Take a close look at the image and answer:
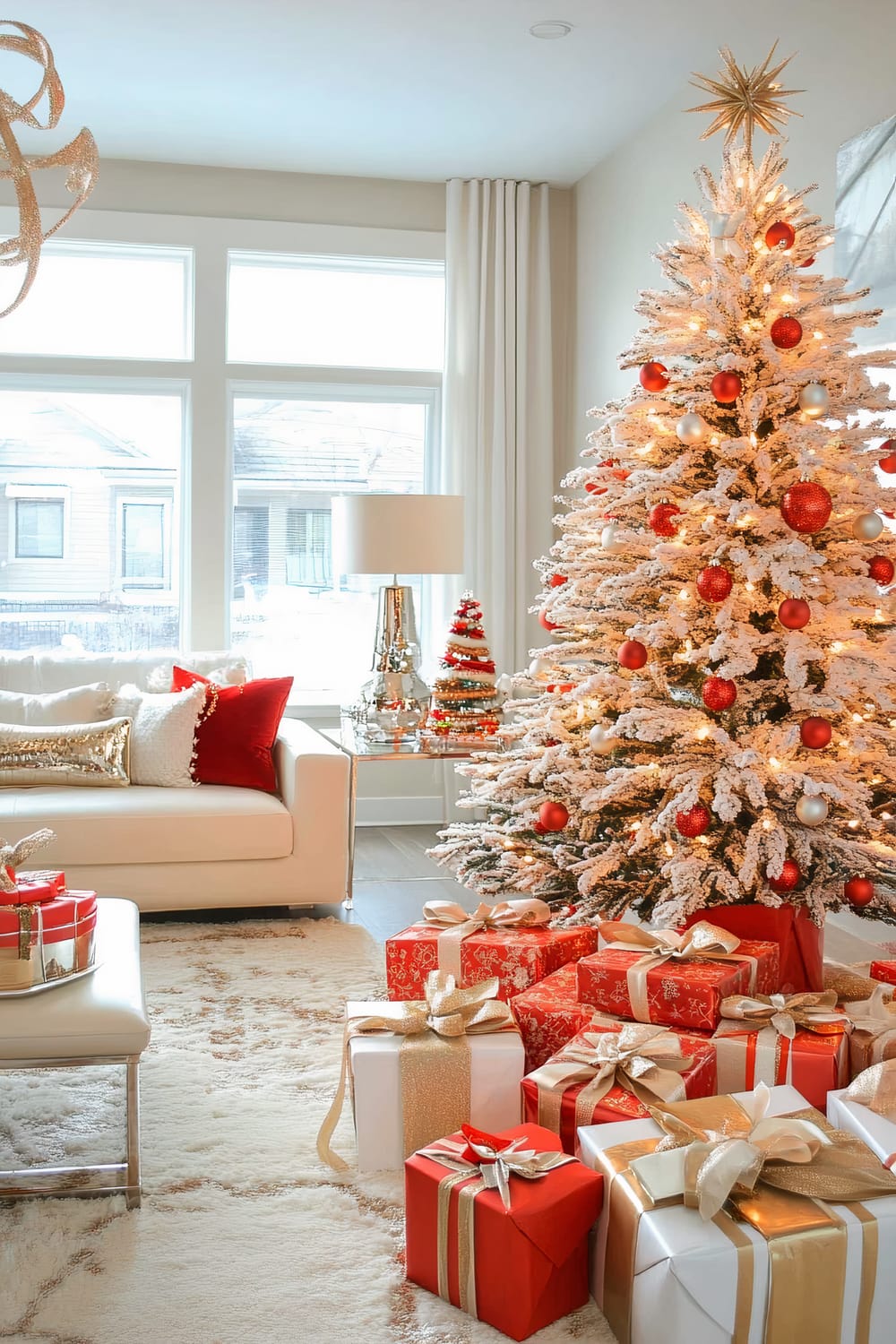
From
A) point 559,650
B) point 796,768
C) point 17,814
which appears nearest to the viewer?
point 796,768

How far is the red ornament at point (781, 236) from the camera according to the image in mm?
2922

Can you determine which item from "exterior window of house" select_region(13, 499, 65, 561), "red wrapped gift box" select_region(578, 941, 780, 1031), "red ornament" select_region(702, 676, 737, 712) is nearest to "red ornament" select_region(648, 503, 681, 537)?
"red ornament" select_region(702, 676, 737, 712)

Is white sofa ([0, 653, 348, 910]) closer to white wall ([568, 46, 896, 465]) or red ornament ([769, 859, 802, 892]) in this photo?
red ornament ([769, 859, 802, 892])

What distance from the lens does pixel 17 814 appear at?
12.3 feet

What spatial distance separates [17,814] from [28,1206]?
1.78m

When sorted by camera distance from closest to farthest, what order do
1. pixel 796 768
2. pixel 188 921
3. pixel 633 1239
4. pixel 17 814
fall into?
pixel 633 1239 → pixel 796 768 → pixel 17 814 → pixel 188 921

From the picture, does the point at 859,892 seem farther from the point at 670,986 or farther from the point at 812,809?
the point at 670,986

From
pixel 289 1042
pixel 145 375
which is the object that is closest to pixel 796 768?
pixel 289 1042

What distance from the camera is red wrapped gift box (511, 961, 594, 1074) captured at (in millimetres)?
2375

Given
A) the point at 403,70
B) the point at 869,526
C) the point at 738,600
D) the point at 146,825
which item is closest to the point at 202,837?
the point at 146,825

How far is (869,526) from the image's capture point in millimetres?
2781

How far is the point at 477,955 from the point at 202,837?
1.48 m

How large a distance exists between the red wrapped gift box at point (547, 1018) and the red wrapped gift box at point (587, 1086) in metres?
0.12

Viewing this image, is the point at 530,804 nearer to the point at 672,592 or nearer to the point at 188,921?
the point at 672,592
